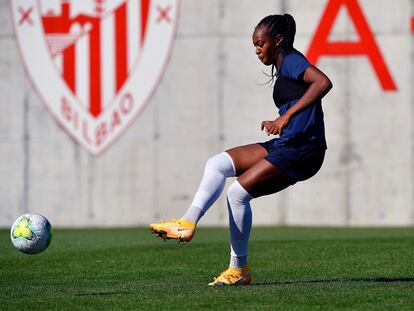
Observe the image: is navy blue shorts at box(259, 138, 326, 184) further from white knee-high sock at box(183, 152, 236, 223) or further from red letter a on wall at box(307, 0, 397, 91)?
red letter a on wall at box(307, 0, 397, 91)

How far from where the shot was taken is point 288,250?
11.1m

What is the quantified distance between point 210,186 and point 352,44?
11036mm

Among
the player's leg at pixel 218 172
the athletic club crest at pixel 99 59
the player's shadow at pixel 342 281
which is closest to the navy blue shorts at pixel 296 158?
the player's leg at pixel 218 172

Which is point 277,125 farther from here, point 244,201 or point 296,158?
point 244,201

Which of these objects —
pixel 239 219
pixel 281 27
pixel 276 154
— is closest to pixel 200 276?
pixel 239 219

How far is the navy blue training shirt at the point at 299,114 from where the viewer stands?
7461 millimetres

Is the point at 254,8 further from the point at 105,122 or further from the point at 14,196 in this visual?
the point at 14,196

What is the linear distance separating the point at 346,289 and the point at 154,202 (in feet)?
36.4

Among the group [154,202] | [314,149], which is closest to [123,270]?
[314,149]

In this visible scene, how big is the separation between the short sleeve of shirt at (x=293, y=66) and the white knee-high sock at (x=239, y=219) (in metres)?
0.87

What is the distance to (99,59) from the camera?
1822 centimetres

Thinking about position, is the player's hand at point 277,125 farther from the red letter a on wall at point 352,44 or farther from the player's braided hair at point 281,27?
the red letter a on wall at point 352,44

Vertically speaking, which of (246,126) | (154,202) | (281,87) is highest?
(281,87)

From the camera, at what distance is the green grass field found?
Result: 672 cm
